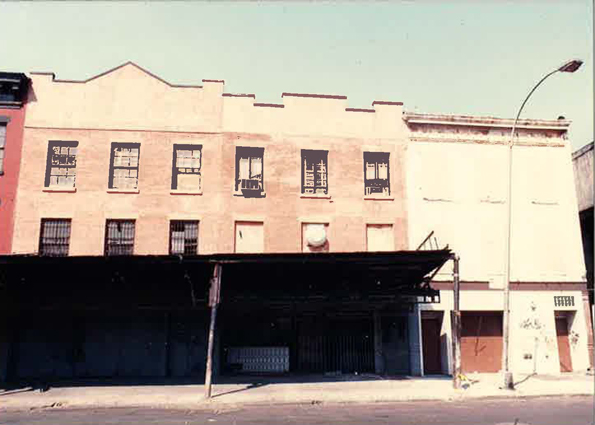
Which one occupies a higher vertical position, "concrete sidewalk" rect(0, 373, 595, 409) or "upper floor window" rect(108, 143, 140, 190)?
"upper floor window" rect(108, 143, 140, 190)

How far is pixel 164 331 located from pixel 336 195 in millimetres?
9314

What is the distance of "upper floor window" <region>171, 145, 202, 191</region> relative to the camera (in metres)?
20.8

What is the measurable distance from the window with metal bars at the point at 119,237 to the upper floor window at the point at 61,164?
2.57 meters

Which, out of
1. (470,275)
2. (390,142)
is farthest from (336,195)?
(470,275)

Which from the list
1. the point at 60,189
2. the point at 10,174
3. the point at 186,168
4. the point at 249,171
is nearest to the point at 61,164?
the point at 60,189

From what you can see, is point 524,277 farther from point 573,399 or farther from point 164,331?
point 164,331

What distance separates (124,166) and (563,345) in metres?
21.1

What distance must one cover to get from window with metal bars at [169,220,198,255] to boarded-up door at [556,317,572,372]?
16.6 metres

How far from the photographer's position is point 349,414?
12.0m

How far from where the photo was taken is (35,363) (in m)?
18.7

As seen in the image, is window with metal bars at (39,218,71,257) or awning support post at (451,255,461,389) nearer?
awning support post at (451,255,461,389)

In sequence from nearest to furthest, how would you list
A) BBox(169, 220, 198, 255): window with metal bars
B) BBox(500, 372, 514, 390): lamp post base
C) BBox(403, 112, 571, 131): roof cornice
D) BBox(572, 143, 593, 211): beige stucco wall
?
BBox(500, 372, 514, 390): lamp post base < BBox(169, 220, 198, 255): window with metal bars < BBox(403, 112, 571, 131): roof cornice < BBox(572, 143, 593, 211): beige stucco wall

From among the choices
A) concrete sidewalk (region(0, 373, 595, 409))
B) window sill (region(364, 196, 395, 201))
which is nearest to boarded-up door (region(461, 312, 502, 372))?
concrete sidewalk (region(0, 373, 595, 409))

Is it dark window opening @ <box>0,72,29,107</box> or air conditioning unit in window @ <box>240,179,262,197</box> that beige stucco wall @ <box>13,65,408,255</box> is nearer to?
air conditioning unit in window @ <box>240,179,262,197</box>
